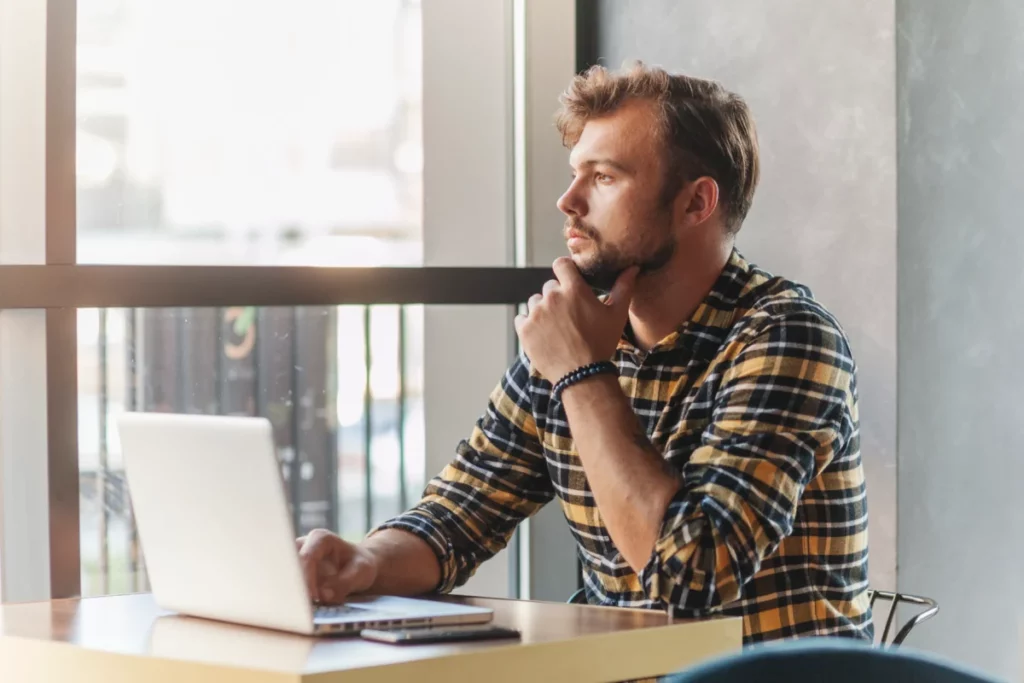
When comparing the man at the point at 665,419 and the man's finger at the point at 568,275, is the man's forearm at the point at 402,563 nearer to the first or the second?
the man at the point at 665,419

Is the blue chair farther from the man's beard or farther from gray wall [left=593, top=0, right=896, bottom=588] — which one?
gray wall [left=593, top=0, right=896, bottom=588]

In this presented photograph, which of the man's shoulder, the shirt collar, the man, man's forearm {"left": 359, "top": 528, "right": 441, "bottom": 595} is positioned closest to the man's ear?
the man

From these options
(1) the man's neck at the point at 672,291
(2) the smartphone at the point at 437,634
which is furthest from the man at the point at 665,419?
(2) the smartphone at the point at 437,634

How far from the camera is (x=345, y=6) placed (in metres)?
2.80

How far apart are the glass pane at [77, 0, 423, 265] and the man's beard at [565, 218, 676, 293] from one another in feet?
2.88

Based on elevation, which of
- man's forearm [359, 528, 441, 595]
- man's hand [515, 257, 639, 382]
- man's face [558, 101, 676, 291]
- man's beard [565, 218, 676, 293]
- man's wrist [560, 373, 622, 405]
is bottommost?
man's forearm [359, 528, 441, 595]

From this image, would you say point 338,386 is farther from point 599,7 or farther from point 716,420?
point 716,420

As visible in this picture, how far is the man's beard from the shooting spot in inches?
79.1

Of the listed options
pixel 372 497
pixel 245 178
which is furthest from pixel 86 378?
pixel 372 497

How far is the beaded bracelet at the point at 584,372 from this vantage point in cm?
179

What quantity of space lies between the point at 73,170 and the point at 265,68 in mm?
537

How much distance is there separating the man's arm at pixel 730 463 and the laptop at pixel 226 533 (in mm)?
259

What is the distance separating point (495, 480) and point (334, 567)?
43 centimetres

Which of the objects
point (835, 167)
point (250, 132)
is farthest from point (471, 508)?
point (250, 132)
